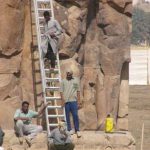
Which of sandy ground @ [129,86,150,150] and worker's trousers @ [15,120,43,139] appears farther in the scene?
sandy ground @ [129,86,150,150]

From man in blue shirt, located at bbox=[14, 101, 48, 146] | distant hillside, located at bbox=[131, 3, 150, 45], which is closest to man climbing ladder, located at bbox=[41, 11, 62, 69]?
man in blue shirt, located at bbox=[14, 101, 48, 146]

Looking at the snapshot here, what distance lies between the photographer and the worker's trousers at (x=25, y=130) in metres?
19.1

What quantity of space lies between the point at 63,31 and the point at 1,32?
201 centimetres

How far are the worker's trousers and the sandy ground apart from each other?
420 inches

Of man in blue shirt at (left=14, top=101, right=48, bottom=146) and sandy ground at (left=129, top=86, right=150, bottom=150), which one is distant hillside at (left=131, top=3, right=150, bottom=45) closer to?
sandy ground at (left=129, top=86, right=150, bottom=150)

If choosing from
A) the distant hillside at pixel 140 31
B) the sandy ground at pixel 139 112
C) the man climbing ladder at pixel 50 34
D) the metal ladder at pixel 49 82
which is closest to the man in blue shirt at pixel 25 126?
the metal ladder at pixel 49 82

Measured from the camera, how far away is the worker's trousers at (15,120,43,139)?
62.7 feet

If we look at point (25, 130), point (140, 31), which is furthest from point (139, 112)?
point (140, 31)

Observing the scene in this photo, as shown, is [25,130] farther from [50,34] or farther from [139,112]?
[139,112]

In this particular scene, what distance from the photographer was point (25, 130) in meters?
19.3

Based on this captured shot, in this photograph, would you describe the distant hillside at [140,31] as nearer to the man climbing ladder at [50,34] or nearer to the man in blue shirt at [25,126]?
the man climbing ladder at [50,34]

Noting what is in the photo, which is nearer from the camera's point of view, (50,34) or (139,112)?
(50,34)

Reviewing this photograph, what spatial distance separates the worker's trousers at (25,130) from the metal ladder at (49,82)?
3.27 feet

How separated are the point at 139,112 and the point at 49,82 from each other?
21.5 metres
